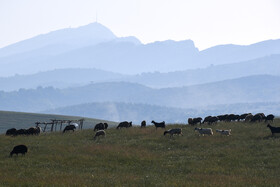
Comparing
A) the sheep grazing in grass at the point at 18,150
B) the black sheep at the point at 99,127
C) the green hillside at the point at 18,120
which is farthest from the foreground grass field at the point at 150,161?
the green hillside at the point at 18,120

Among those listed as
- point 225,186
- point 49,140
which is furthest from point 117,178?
point 49,140

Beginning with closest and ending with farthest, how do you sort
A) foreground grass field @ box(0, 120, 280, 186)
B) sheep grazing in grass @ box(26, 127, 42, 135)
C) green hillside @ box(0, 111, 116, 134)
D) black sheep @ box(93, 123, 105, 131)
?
foreground grass field @ box(0, 120, 280, 186)
sheep grazing in grass @ box(26, 127, 42, 135)
black sheep @ box(93, 123, 105, 131)
green hillside @ box(0, 111, 116, 134)

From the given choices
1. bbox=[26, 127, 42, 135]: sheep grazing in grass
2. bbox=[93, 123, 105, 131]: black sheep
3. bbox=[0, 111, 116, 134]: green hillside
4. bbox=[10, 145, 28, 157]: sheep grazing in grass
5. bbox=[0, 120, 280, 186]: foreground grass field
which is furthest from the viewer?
bbox=[0, 111, 116, 134]: green hillside

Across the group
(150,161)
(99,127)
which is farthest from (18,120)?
(150,161)

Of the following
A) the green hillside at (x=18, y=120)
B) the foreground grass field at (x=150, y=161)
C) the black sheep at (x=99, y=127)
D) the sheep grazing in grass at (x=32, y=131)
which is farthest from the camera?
the green hillside at (x=18, y=120)

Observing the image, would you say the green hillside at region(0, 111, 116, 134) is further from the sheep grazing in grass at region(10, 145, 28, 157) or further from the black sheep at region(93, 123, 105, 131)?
the sheep grazing in grass at region(10, 145, 28, 157)

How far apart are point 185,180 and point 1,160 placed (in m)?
13.4

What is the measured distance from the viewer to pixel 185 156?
2694 cm

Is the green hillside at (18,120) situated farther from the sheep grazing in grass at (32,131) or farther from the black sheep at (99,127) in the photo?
the black sheep at (99,127)

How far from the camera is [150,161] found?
2553cm

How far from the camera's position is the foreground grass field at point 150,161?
18.9 metres

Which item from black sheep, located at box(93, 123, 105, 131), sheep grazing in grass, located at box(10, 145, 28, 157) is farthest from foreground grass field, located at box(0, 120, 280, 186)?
black sheep, located at box(93, 123, 105, 131)

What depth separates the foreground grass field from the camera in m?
18.9

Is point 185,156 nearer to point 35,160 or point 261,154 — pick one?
point 261,154
